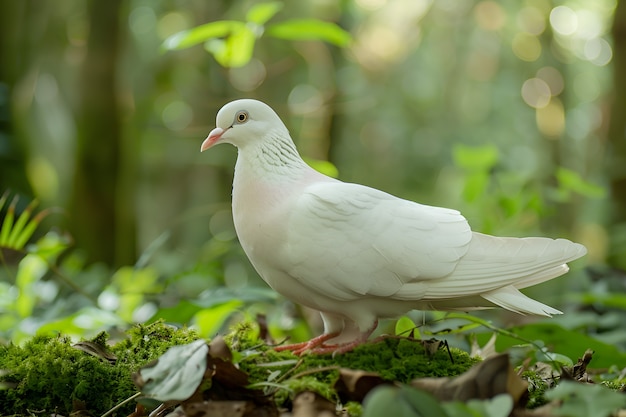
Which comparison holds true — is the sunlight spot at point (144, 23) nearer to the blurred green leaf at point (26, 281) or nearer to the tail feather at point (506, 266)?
the blurred green leaf at point (26, 281)

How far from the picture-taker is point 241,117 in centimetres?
251

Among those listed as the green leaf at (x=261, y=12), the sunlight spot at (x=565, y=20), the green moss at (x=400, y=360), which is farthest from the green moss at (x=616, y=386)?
the sunlight spot at (x=565, y=20)

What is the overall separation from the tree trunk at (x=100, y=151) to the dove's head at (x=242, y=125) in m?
4.23

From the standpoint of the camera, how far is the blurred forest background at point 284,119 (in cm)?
453

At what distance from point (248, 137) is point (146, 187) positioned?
38.8 feet

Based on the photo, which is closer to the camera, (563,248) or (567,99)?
(563,248)

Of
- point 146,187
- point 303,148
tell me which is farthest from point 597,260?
point 146,187

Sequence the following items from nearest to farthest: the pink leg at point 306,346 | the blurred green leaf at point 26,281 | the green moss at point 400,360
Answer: the green moss at point 400,360, the pink leg at point 306,346, the blurred green leaf at point 26,281

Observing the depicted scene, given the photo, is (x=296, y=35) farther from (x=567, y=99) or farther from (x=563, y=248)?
(x=567, y=99)

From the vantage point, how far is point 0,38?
7.13 metres

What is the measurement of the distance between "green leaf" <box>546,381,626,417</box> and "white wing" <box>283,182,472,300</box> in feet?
2.80

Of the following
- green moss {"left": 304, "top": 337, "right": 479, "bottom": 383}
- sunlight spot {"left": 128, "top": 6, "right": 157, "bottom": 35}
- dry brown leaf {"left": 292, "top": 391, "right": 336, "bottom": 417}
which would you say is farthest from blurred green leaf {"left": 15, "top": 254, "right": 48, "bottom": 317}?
sunlight spot {"left": 128, "top": 6, "right": 157, "bottom": 35}

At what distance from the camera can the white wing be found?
7.29 feet

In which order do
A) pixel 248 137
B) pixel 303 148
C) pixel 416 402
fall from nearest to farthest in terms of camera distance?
1. pixel 416 402
2. pixel 248 137
3. pixel 303 148
